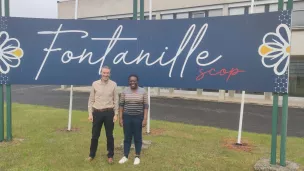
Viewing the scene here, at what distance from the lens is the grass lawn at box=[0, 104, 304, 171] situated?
19.0 ft

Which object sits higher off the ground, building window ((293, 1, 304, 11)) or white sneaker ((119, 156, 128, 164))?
building window ((293, 1, 304, 11))

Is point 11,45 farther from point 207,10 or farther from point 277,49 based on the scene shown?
point 207,10

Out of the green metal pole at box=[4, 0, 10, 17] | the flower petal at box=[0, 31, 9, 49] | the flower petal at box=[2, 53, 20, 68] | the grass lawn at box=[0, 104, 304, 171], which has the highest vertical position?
the green metal pole at box=[4, 0, 10, 17]

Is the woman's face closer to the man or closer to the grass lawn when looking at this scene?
the man

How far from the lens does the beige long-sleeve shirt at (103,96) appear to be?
568cm

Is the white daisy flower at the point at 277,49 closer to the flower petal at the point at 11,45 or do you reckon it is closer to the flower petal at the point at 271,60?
the flower petal at the point at 271,60

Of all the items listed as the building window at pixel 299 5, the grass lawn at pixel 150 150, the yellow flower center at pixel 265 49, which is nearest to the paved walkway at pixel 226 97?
the building window at pixel 299 5

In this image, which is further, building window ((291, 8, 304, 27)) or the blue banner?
building window ((291, 8, 304, 27))

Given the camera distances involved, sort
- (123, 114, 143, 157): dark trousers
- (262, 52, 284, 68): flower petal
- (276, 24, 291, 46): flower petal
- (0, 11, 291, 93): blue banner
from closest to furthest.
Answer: (276, 24, 291, 46): flower petal
(262, 52, 284, 68): flower petal
(123, 114, 143, 157): dark trousers
(0, 11, 291, 93): blue banner

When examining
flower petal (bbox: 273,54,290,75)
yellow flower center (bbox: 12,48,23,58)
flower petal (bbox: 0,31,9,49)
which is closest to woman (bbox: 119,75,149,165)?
flower petal (bbox: 273,54,290,75)

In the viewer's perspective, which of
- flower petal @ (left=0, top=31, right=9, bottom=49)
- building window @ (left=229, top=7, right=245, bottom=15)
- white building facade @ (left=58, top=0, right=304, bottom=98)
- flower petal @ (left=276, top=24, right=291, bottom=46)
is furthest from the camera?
building window @ (left=229, top=7, right=245, bottom=15)

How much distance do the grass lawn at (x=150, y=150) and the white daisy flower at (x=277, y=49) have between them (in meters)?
2.00

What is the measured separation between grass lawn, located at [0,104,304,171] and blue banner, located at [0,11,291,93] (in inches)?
58.4

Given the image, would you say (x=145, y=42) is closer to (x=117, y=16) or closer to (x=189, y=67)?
(x=189, y=67)
